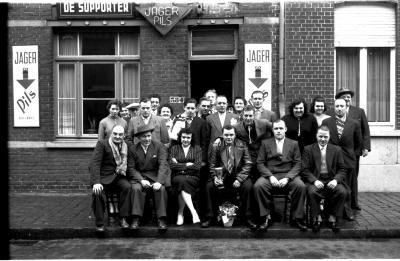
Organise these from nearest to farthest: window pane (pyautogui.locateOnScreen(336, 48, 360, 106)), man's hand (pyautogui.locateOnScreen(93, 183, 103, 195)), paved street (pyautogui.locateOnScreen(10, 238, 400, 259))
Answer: paved street (pyautogui.locateOnScreen(10, 238, 400, 259)) < man's hand (pyautogui.locateOnScreen(93, 183, 103, 195)) < window pane (pyautogui.locateOnScreen(336, 48, 360, 106))

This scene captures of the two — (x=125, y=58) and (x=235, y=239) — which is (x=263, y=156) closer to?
(x=235, y=239)

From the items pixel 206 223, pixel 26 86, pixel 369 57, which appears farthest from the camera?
pixel 369 57

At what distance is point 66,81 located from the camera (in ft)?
37.8

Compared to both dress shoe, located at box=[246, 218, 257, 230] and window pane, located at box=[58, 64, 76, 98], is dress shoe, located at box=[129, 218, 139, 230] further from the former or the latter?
window pane, located at box=[58, 64, 76, 98]

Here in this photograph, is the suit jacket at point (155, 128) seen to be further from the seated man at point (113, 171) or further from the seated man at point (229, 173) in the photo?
the seated man at point (229, 173)

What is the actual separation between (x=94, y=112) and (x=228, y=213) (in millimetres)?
4693

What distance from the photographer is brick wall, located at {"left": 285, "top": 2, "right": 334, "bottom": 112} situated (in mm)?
10953

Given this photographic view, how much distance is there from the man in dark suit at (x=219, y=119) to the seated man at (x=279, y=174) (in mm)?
746

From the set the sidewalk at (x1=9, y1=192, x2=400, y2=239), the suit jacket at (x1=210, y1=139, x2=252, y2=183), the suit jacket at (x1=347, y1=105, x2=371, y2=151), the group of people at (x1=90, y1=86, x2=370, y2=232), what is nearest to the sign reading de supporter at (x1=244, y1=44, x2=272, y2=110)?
the group of people at (x1=90, y1=86, x2=370, y2=232)

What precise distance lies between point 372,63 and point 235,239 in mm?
5763

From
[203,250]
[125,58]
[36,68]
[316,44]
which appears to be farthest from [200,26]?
[203,250]

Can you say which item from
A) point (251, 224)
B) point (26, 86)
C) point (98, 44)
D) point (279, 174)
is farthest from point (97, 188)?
point (98, 44)

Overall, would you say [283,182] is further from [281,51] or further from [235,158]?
[281,51]

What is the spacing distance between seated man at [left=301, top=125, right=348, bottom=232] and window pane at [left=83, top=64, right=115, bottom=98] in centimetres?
507
